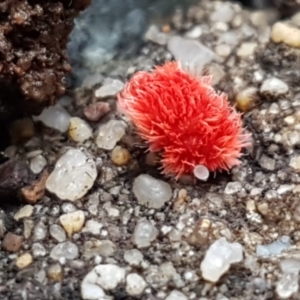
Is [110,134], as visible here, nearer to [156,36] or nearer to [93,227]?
[93,227]

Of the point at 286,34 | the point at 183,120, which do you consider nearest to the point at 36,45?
the point at 183,120

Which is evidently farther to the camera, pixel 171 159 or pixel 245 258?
pixel 171 159

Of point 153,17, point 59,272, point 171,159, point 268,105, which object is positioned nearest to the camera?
point 59,272

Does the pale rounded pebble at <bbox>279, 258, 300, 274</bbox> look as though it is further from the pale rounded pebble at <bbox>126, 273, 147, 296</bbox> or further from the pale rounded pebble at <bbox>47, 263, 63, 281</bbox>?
the pale rounded pebble at <bbox>47, 263, 63, 281</bbox>

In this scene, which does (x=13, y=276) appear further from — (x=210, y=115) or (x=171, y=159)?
(x=210, y=115)

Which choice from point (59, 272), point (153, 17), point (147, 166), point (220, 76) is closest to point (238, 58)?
point (220, 76)

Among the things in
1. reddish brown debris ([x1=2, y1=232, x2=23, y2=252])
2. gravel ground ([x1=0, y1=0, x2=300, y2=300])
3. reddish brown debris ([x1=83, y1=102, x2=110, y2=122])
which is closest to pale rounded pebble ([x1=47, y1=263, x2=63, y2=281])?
gravel ground ([x1=0, y1=0, x2=300, y2=300])
